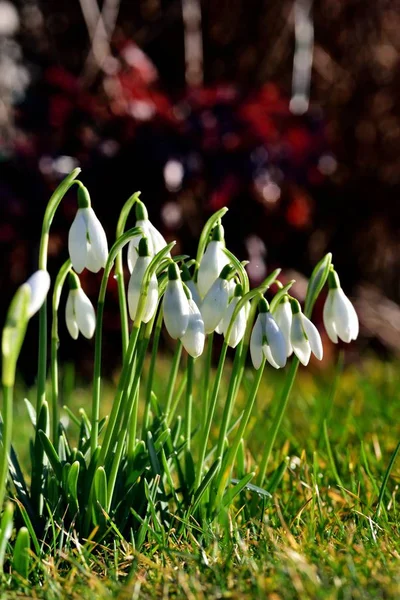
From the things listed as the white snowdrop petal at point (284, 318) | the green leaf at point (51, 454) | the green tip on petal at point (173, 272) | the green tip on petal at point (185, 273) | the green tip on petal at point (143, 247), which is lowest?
the green leaf at point (51, 454)

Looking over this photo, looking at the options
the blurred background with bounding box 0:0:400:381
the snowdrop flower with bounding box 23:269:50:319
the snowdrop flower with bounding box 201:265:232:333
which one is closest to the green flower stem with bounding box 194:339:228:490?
the snowdrop flower with bounding box 201:265:232:333

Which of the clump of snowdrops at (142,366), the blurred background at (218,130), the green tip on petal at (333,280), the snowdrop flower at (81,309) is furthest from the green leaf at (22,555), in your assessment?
the blurred background at (218,130)

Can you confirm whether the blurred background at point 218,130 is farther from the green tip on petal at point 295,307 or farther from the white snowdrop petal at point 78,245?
the white snowdrop petal at point 78,245

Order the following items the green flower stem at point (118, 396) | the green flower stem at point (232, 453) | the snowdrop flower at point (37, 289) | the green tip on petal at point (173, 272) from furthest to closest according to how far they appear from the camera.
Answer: the green flower stem at point (232, 453) → the green flower stem at point (118, 396) → the green tip on petal at point (173, 272) → the snowdrop flower at point (37, 289)

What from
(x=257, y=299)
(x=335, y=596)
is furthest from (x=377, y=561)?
(x=257, y=299)

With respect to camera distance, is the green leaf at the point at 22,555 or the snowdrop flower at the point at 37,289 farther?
the green leaf at the point at 22,555

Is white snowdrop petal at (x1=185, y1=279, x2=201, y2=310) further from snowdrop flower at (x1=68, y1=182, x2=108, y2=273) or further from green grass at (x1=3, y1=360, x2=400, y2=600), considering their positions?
green grass at (x1=3, y1=360, x2=400, y2=600)
